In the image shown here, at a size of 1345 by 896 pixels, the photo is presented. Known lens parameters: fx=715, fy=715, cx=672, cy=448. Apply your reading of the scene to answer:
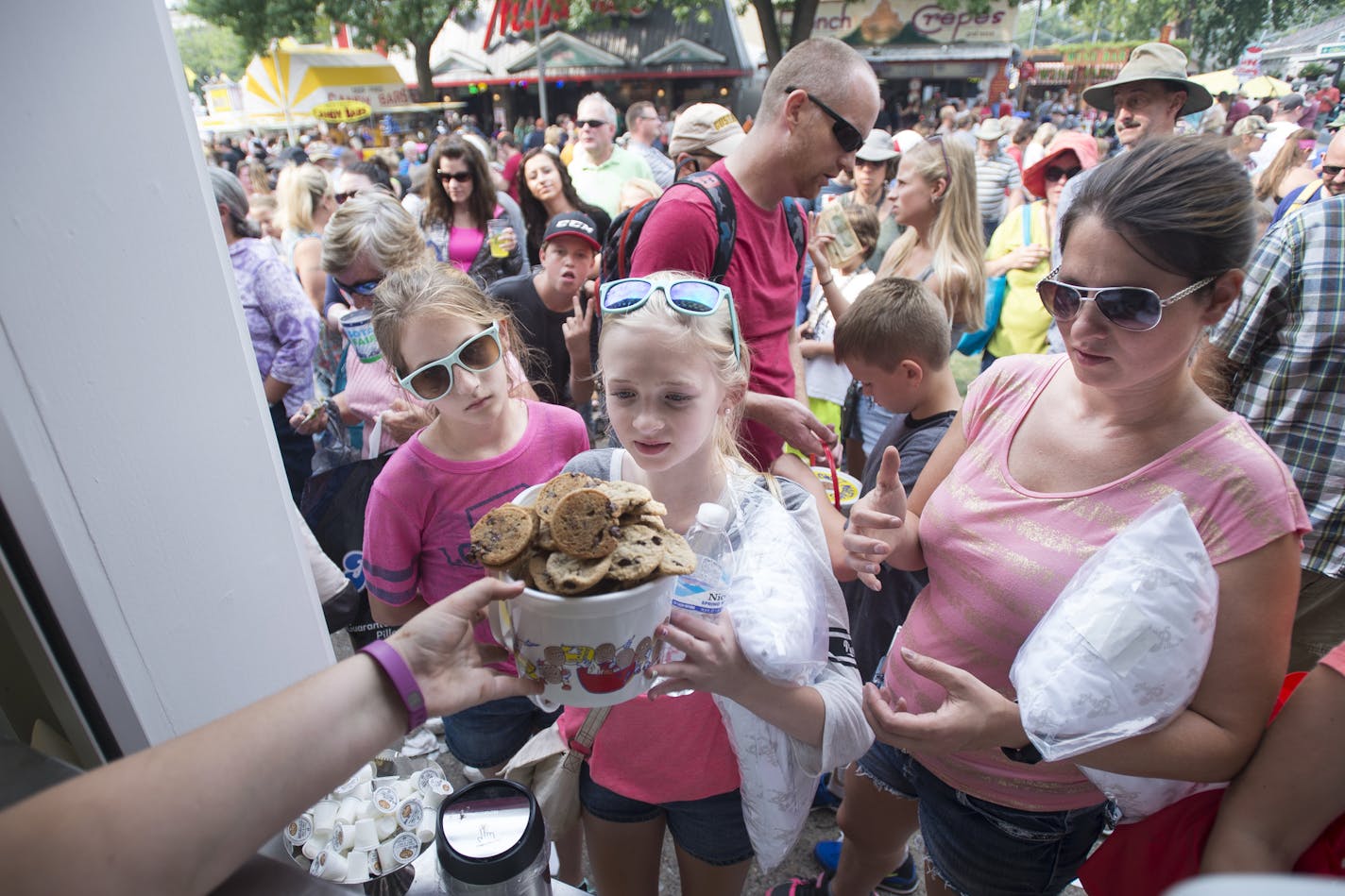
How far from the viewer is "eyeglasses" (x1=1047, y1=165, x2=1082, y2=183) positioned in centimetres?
465

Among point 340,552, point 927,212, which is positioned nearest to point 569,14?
point 927,212

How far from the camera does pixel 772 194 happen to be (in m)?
2.51

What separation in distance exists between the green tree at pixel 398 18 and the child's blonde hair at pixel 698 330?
2870 centimetres

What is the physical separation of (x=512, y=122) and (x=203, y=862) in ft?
109

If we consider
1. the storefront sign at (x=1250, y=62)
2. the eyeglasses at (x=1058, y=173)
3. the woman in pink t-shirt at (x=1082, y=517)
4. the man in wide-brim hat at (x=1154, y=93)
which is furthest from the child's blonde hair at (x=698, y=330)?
the storefront sign at (x=1250, y=62)

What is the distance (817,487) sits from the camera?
6.12 feet

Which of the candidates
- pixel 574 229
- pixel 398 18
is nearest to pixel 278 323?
pixel 574 229

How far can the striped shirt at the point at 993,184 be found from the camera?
6.74 m

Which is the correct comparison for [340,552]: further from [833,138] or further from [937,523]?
[833,138]

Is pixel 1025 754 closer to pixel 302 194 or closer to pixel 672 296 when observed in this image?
pixel 672 296

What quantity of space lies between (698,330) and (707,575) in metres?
0.55

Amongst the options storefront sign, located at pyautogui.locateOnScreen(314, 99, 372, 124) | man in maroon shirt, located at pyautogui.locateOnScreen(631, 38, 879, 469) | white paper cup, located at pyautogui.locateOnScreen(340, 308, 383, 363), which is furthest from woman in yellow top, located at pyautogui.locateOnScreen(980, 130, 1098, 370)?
storefront sign, located at pyautogui.locateOnScreen(314, 99, 372, 124)

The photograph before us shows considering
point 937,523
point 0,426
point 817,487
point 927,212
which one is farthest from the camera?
point 927,212

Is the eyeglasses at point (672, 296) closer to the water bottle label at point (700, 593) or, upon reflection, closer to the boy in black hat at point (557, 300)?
the water bottle label at point (700, 593)
